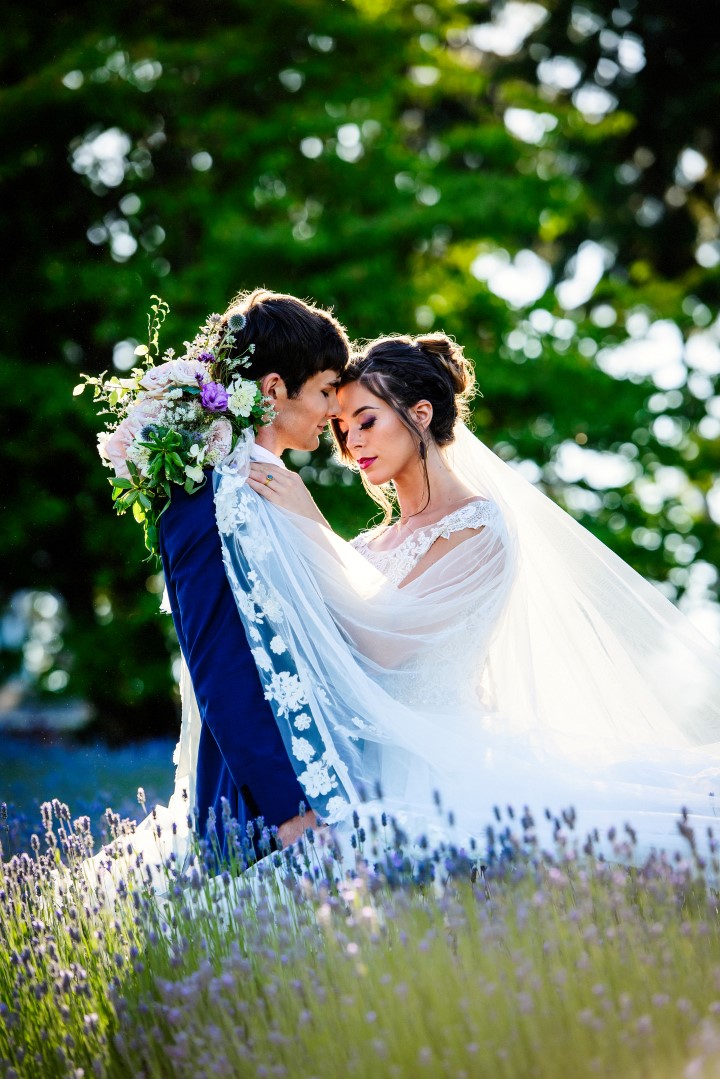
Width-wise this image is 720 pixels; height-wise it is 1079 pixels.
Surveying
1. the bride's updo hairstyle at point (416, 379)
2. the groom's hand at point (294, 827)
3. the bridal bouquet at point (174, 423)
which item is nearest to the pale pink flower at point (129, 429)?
the bridal bouquet at point (174, 423)

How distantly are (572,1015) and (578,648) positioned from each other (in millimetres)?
2245

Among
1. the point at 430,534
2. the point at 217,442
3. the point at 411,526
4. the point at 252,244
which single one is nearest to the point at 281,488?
the point at 217,442

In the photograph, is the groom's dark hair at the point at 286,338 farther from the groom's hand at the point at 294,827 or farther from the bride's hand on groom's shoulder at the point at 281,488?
the groom's hand at the point at 294,827

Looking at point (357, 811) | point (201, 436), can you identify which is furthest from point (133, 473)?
point (357, 811)

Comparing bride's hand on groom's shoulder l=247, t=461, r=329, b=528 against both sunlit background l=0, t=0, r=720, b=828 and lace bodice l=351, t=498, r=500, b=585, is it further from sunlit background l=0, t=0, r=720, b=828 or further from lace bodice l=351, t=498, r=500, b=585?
sunlit background l=0, t=0, r=720, b=828

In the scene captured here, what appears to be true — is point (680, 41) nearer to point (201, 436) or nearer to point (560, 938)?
point (201, 436)

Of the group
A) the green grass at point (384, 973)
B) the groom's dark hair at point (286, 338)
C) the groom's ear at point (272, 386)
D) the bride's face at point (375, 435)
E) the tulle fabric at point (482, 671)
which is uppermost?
the groom's dark hair at point (286, 338)

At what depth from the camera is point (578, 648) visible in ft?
14.1

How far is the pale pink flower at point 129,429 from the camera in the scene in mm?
3613

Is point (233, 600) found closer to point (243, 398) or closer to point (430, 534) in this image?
point (243, 398)

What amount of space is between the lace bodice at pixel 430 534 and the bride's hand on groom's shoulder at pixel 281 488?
55cm

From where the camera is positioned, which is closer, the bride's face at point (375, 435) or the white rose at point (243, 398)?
the white rose at point (243, 398)

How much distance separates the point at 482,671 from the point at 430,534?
0.53 meters

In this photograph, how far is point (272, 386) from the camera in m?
3.88
